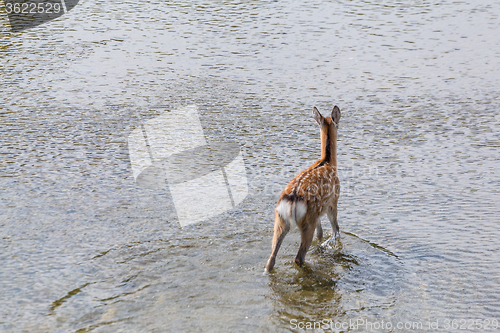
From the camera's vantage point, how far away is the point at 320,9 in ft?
40.9

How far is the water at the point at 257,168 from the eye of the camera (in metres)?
4.24

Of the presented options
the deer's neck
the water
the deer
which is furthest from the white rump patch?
the deer's neck

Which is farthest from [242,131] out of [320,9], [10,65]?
[320,9]

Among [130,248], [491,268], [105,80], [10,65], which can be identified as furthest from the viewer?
A: [10,65]

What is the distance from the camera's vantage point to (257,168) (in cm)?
655

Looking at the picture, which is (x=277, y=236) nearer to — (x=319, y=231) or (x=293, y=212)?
(x=293, y=212)

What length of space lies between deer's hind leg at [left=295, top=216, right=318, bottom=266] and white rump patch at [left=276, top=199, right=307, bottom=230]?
81mm

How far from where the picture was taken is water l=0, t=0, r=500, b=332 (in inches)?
167

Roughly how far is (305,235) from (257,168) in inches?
78.5

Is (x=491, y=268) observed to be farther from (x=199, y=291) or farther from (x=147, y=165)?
(x=147, y=165)

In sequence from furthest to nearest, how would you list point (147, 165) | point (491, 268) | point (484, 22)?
point (484, 22)
point (147, 165)
point (491, 268)

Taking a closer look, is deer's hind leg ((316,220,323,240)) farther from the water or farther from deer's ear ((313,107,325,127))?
deer's ear ((313,107,325,127))

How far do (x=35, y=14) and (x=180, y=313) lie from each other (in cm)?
1059

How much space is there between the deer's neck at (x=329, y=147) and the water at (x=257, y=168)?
0.58m
